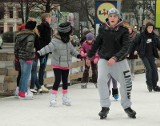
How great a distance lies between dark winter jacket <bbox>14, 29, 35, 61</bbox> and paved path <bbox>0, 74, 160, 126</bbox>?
36.8 inches

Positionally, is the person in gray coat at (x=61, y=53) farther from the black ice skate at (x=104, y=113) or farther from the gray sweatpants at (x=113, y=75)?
the black ice skate at (x=104, y=113)

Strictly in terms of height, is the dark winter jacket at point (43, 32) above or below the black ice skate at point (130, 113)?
above

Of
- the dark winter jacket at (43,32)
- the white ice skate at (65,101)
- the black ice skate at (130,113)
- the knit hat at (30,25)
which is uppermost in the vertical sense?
the knit hat at (30,25)

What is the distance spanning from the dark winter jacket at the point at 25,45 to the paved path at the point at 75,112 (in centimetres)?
93

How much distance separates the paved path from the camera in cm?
812

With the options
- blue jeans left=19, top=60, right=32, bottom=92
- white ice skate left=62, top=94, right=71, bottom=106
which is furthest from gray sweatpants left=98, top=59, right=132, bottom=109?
blue jeans left=19, top=60, right=32, bottom=92

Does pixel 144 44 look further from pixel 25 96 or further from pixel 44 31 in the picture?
pixel 25 96

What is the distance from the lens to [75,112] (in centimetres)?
934

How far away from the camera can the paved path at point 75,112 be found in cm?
812

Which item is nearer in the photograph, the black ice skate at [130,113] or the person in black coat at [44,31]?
the black ice skate at [130,113]

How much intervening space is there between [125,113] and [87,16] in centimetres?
6649

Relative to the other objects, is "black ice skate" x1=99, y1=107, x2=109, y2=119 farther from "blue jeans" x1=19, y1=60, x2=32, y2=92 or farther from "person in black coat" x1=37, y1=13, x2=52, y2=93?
"person in black coat" x1=37, y1=13, x2=52, y2=93

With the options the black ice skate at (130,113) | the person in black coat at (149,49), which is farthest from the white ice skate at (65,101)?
the person in black coat at (149,49)

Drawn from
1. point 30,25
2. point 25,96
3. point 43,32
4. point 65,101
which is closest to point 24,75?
point 25,96
